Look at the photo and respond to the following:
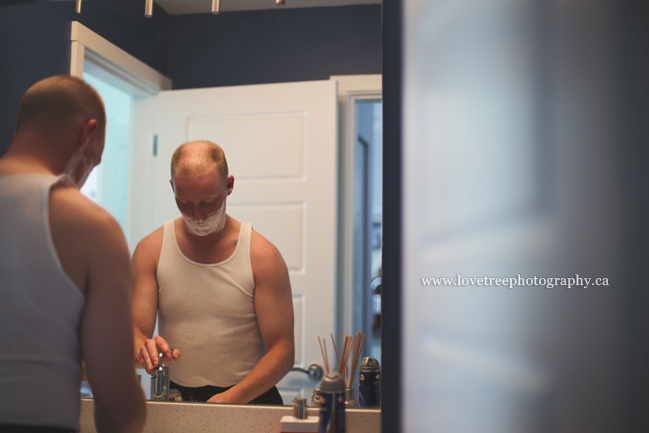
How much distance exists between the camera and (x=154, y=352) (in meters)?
1.08

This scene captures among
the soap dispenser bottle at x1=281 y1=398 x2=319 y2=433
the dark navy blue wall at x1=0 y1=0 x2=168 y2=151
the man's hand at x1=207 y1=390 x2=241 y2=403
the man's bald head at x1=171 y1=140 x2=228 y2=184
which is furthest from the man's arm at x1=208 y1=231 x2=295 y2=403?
the dark navy blue wall at x1=0 y1=0 x2=168 y2=151

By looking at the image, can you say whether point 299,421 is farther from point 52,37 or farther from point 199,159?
point 52,37

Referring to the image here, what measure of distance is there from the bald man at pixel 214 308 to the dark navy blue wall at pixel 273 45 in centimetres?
29

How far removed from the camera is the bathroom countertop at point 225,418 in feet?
3.48

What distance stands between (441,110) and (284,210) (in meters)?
0.41

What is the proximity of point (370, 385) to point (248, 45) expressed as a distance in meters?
0.83

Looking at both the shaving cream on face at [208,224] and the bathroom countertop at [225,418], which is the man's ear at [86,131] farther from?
the bathroom countertop at [225,418]

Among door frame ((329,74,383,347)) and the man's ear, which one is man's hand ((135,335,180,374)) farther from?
the man's ear

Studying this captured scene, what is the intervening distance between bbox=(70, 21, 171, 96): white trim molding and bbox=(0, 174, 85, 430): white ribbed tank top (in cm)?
53

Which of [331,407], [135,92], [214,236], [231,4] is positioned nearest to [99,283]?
[214,236]

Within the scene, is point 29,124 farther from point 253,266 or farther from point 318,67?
point 318,67

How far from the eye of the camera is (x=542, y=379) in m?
0.98

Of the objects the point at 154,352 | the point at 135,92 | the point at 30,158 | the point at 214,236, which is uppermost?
the point at 135,92

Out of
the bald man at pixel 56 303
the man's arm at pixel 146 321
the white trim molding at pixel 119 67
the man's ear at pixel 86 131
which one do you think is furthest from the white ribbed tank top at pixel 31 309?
the white trim molding at pixel 119 67
